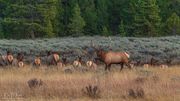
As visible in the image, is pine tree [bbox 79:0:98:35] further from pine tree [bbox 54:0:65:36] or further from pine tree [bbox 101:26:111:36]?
pine tree [bbox 54:0:65:36]

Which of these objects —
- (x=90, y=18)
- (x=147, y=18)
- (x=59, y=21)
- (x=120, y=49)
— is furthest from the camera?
(x=59, y=21)

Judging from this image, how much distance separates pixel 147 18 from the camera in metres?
53.1

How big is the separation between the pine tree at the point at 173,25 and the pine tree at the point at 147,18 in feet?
3.20

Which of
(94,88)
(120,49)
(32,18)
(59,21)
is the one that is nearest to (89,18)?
(59,21)

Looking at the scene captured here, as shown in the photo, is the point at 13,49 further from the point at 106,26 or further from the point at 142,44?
the point at 106,26

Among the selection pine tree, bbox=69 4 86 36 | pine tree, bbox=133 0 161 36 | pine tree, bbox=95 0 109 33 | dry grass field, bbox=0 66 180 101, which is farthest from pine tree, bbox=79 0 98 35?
dry grass field, bbox=0 66 180 101

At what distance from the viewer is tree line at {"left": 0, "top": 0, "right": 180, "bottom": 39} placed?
52.9m

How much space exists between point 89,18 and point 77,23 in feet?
10.7

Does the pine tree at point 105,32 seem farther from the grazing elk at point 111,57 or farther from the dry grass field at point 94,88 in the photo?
the dry grass field at point 94,88

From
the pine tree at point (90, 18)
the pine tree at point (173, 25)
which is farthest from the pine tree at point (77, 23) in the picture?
the pine tree at point (173, 25)

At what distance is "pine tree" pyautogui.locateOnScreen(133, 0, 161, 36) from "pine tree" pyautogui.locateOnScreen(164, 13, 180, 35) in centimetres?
98

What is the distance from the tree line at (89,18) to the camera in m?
52.9

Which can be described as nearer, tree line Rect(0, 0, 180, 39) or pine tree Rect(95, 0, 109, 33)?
tree line Rect(0, 0, 180, 39)

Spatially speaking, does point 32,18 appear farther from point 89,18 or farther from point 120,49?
point 120,49
